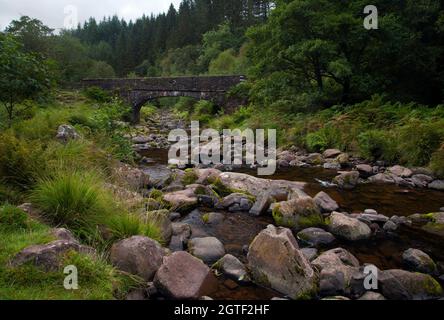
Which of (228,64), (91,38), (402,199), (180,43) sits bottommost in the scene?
(402,199)

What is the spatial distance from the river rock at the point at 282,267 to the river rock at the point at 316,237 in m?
1.47

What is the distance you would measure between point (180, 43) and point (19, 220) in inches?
2371

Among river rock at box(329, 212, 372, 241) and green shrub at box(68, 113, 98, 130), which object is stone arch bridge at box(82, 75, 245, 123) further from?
river rock at box(329, 212, 372, 241)

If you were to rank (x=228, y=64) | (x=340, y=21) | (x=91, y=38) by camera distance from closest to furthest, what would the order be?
(x=340, y=21), (x=228, y=64), (x=91, y=38)

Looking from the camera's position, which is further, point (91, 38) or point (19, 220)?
point (91, 38)

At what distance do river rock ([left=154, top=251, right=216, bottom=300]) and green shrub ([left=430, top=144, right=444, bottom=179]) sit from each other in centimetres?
873

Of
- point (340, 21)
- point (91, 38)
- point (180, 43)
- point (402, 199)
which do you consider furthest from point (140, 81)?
point (91, 38)

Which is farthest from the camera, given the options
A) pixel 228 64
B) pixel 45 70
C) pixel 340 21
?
pixel 228 64

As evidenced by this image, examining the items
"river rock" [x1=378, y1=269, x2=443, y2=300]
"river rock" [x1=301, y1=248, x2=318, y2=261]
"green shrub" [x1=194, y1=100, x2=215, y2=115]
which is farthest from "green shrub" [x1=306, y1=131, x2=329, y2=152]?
"green shrub" [x1=194, y1=100, x2=215, y2=115]

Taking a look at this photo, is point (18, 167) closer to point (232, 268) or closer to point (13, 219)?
point (13, 219)

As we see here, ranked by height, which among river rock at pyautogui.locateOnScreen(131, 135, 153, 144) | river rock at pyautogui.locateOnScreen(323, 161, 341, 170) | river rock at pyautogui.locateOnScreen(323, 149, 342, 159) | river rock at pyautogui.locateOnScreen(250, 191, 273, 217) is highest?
river rock at pyautogui.locateOnScreen(131, 135, 153, 144)

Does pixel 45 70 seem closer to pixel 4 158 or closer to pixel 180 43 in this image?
pixel 4 158

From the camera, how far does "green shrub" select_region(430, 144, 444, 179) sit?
10.0 meters
